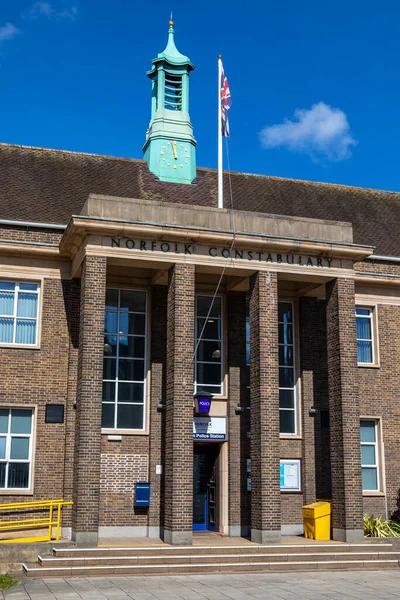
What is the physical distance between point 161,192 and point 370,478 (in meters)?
10.9

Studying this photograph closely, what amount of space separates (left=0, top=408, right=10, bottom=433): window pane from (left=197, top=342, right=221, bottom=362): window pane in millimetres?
5279

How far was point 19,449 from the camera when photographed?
18.7 metres

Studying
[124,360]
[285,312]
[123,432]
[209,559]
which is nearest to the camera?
[209,559]

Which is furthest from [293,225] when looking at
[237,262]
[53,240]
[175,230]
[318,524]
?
[318,524]

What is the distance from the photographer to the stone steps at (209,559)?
49.8 feet

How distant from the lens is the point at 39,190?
880 inches

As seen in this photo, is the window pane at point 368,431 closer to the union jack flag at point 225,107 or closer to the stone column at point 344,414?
the stone column at point 344,414

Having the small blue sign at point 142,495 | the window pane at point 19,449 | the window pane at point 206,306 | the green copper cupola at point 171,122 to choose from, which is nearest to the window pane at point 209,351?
the window pane at point 206,306

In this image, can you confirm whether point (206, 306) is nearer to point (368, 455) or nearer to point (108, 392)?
point (108, 392)

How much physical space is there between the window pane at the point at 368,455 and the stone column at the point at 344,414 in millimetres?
2699

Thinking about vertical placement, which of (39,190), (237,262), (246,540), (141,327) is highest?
(39,190)

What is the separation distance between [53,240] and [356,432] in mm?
9202

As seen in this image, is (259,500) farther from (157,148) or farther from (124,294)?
(157,148)

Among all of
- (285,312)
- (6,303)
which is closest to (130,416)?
(6,303)
